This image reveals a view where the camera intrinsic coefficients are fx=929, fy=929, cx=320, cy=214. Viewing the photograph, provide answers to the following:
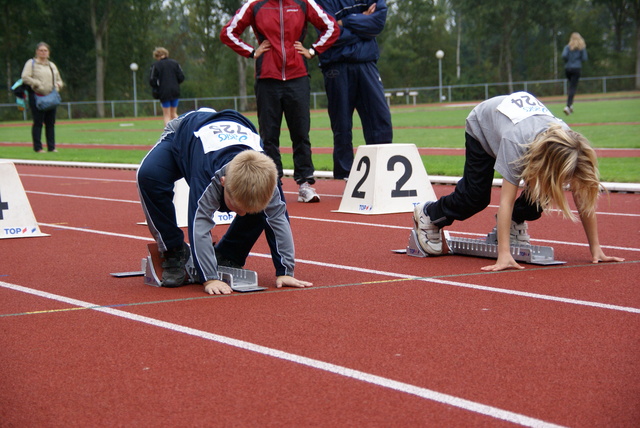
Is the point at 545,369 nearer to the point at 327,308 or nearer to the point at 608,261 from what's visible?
the point at 327,308

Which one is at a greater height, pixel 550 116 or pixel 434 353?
pixel 550 116

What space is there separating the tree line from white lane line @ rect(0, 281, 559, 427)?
52.5 meters

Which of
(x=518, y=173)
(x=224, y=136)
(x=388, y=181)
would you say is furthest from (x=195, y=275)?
(x=388, y=181)

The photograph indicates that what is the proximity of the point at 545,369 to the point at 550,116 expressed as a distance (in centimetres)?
256

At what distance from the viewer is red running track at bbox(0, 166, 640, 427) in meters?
3.25

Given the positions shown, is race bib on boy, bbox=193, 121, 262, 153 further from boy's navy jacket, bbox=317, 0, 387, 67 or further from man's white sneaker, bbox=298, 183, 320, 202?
boy's navy jacket, bbox=317, 0, 387, 67

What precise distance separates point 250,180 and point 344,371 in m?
1.34

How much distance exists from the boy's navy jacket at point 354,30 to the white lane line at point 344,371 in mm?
5718

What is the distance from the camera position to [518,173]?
18.4 ft

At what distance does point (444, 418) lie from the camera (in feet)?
10.3

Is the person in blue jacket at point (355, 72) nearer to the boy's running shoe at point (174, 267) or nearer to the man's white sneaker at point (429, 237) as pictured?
the man's white sneaker at point (429, 237)

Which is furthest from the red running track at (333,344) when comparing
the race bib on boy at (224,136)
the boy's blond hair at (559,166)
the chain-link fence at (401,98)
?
the chain-link fence at (401,98)

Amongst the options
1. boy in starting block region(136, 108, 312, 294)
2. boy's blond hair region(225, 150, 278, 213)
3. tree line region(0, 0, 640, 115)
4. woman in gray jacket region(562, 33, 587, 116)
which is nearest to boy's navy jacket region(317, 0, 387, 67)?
boy in starting block region(136, 108, 312, 294)

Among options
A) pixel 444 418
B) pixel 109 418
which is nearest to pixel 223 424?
pixel 109 418
